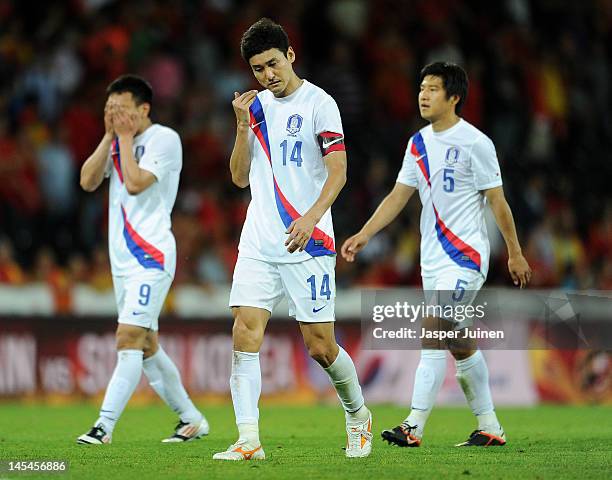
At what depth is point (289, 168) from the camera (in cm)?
816

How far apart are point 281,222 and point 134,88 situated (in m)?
2.39

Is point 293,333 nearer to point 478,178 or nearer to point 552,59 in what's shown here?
point 478,178

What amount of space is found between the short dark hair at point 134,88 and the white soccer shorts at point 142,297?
1.38 metres

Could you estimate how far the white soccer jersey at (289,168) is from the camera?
809cm

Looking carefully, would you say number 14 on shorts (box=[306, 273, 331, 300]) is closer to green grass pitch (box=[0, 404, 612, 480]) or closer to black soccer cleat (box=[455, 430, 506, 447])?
green grass pitch (box=[0, 404, 612, 480])

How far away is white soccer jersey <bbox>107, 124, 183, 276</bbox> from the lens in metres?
9.78

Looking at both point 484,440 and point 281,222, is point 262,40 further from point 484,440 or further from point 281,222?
point 484,440

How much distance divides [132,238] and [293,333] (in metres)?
6.02

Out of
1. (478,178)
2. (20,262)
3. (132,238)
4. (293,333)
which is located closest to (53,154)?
(20,262)

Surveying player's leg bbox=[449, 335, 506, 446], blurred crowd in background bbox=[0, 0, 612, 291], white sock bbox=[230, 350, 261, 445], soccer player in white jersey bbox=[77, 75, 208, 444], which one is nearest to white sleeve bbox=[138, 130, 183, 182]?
soccer player in white jersey bbox=[77, 75, 208, 444]

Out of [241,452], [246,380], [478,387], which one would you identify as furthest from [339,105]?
[241,452]

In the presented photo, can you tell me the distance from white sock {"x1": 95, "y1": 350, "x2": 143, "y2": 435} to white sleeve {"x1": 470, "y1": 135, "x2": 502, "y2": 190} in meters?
2.91

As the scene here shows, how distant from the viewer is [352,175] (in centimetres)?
1827

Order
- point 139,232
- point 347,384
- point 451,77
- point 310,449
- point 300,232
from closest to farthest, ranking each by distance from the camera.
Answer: point 300,232, point 347,384, point 310,449, point 451,77, point 139,232
